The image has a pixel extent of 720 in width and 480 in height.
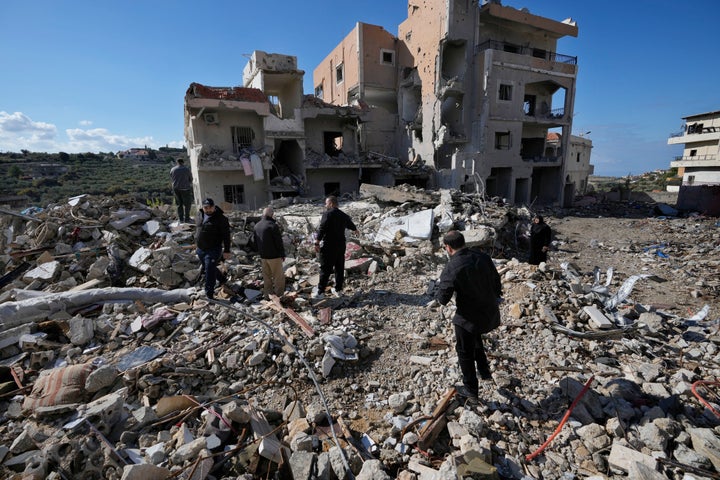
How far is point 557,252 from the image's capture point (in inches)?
462

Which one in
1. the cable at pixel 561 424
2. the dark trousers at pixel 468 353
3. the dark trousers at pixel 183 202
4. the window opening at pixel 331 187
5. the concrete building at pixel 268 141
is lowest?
the cable at pixel 561 424

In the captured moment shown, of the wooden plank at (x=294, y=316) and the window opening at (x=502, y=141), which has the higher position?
the window opening at (x=502, y=141)

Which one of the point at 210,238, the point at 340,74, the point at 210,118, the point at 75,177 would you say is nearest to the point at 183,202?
the point at 210,238

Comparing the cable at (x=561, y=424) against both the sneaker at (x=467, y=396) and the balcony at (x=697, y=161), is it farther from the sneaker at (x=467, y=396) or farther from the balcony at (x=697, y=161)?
the balcony at (x=697, y=161)

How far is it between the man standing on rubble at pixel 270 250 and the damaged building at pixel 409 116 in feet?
43.3

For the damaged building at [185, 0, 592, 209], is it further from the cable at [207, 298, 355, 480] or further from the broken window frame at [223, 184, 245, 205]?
the cable at [207, 298, 355, 480]

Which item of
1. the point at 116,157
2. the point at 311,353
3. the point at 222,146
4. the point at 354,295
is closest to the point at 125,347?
the point at 311,353

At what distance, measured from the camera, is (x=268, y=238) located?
5.59 metres

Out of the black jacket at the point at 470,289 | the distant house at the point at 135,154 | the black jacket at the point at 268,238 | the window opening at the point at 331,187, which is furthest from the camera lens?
the distant house at the point at 135,154

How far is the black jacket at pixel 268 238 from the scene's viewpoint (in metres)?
5.57

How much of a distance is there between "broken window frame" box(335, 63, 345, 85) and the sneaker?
26402 millimetres

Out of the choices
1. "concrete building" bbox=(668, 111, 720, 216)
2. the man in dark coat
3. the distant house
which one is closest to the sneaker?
the man in dark coat

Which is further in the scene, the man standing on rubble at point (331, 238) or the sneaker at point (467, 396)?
the man standing on rubble at point (331, 238)

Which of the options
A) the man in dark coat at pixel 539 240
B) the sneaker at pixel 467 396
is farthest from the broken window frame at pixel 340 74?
the sneaker at pixel 467 396
